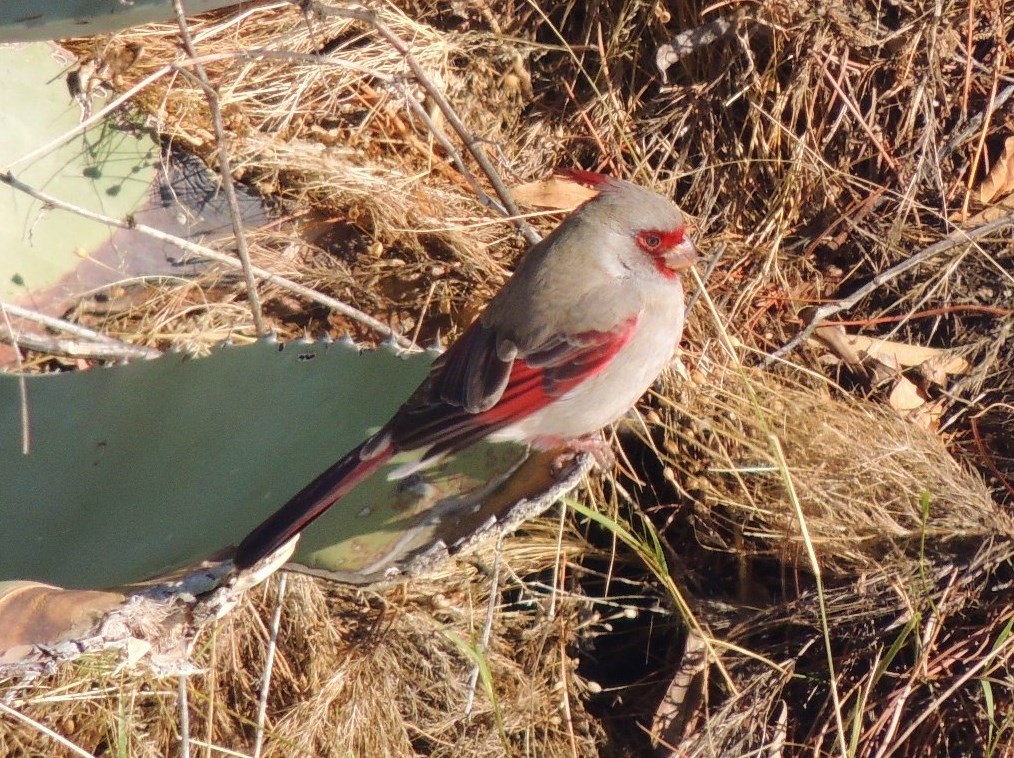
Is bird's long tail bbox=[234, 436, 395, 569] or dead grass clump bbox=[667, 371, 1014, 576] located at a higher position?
bird's long tail bbox=[234, 436, 395, 569]

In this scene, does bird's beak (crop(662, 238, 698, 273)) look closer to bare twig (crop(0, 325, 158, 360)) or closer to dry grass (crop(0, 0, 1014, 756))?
dry grass (crop(0, 0, 1014, 756))

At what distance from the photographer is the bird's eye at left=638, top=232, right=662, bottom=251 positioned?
2.70m

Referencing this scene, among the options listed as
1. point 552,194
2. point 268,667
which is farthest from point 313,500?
point 552,194

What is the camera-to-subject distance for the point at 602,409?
2494 mm

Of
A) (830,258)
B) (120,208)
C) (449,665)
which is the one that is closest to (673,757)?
(449,665)

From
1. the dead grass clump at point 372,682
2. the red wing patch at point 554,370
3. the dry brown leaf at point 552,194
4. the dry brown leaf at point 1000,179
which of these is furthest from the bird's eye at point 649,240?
the dry brown leaf at point 1000,179

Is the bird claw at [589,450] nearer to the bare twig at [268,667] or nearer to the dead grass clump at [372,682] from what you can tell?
the dead grass clump at [372,682]

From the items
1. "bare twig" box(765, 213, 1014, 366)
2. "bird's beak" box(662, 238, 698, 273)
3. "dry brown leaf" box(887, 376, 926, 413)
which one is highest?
"bird's beak" box(662, 238, 698, 273)

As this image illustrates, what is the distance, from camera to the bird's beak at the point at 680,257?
2.71 m

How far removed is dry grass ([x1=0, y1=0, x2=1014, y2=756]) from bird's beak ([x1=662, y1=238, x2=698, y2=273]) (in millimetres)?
408

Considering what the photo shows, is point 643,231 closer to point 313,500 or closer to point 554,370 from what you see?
point 554,370

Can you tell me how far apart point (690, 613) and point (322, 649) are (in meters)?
0.98

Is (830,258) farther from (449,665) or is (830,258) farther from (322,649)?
(322,649)

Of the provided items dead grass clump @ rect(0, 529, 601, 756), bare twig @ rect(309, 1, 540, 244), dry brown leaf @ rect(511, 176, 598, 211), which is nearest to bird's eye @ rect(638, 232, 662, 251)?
bare twig @ rect(309, 1, 540, 244)
